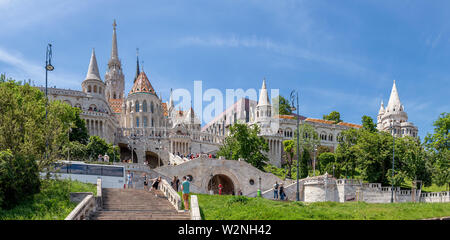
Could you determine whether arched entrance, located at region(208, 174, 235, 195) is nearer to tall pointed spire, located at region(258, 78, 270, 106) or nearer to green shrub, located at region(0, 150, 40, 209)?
green shrub, located at region(0, 150, 40, 209)

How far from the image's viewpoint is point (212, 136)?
71.8 m

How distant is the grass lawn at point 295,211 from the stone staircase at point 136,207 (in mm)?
1659

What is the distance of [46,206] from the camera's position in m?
19.5

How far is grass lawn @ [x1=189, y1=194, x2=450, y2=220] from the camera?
1888 cm

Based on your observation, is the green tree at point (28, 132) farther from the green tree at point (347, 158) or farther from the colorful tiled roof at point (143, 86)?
the colorful tiled roof at point (143, 86)

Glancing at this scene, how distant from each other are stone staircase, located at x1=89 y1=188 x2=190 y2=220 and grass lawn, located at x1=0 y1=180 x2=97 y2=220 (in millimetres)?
1603

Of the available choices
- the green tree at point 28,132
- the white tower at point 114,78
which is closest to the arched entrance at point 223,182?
the green tree at point 28,132

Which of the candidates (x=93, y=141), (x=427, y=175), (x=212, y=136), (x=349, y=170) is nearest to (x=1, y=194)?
(x=93, y=141)

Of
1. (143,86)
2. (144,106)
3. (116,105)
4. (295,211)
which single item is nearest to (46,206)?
(295,211)

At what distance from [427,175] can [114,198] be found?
30592 millimetres

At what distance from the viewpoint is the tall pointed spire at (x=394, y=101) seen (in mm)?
93731

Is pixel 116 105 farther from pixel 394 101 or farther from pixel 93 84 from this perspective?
pixel 394 101

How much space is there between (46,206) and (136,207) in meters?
3.98

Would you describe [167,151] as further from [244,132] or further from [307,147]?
[307,147]
